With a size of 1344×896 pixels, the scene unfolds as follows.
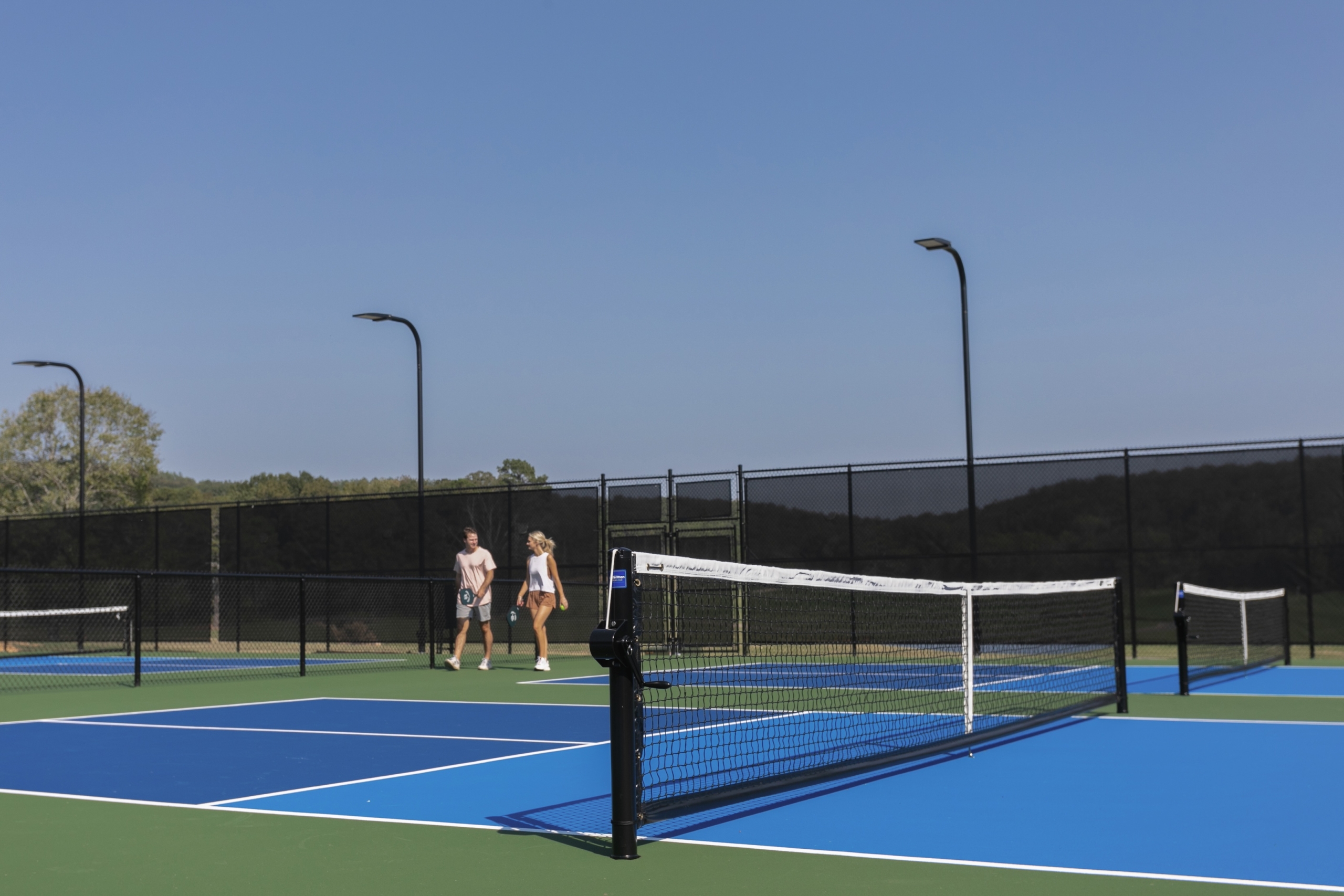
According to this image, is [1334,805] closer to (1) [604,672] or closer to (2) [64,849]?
(2) [64,849]

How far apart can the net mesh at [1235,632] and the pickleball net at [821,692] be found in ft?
4.06

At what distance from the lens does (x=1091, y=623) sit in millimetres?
20812

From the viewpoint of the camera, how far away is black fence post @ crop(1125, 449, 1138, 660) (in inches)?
759

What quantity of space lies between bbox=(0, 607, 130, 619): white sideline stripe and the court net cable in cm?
1022

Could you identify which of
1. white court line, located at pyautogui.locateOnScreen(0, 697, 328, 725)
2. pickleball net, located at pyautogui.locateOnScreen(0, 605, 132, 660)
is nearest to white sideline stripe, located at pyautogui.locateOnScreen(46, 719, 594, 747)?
white court line, located at pyautogui.locateOnScreen(0, 697, 328, 725)

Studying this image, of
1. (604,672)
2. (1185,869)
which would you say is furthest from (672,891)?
(604,672)

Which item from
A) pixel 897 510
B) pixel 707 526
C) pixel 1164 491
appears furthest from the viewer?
pixel 707 526

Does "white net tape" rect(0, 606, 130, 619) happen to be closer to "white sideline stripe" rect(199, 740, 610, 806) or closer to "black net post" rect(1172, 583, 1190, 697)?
"white sideline stripe" rect(199, 740, 610, 806)

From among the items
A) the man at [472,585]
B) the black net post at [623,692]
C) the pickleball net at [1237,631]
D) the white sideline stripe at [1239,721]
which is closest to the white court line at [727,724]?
the white sideline stripe at [1239,721]

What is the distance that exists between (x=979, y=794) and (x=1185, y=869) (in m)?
1.79

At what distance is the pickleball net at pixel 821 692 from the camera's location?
649 cm

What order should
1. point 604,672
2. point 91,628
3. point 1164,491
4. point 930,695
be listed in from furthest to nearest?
point 91,628, point 1164,491, point 604,672, point 930,695

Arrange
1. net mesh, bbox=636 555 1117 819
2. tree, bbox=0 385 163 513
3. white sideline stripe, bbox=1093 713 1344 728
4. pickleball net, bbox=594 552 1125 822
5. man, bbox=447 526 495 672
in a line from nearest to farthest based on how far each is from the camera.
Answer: pickleball net, bbox=594 552 1125 822, net mesh, bbox=636 555 1117 819, white sideline stripe, bbox=1093 713 1344 728, man, bbox=447 526 495 672, tree, bbox=0 385 163 513

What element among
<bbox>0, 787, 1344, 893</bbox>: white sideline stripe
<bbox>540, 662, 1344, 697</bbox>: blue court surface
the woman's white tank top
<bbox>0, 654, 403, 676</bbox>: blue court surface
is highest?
the woman's white tank top
